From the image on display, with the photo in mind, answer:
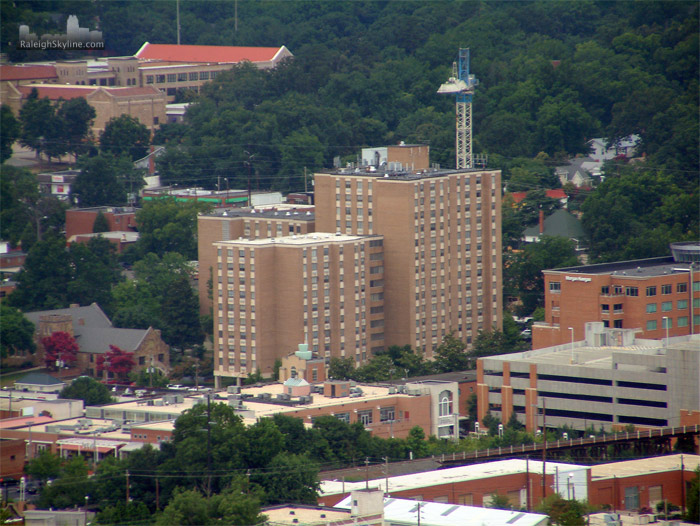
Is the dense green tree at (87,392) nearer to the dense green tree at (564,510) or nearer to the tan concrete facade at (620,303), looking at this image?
the tan concrete facade at (620,303)

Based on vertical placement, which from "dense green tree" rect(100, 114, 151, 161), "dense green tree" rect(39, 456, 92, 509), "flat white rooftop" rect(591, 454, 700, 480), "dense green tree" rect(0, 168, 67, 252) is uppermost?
"dense green tree" rect(100, 114, 151, 161)

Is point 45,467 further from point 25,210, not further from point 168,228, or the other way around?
point 25,210

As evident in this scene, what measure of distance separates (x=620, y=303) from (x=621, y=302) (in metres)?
0.10

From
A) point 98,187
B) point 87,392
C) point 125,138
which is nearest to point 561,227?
point 98,187

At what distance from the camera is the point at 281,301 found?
103375 millimetres

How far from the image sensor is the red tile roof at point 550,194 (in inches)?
5812

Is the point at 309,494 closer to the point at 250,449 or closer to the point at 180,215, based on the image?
the point at 250,449

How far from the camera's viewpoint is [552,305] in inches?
4117

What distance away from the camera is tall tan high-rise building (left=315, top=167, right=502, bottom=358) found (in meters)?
108

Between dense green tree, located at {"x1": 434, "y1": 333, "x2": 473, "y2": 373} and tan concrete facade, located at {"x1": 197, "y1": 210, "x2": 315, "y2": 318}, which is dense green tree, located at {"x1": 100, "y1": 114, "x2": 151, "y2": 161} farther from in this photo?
dense green tree, located at {"x1": 434, "y1": 333, "x2": 473, "y2": 373}

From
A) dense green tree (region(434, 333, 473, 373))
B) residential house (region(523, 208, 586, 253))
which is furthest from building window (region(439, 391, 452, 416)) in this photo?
residential house (region(523, 208, 586, 253))

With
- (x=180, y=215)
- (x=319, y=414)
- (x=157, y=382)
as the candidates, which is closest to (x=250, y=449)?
(x=319, y=414)

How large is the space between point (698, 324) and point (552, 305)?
8.47 metres

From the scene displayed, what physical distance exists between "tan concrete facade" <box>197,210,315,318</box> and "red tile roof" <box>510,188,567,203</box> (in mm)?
35385
